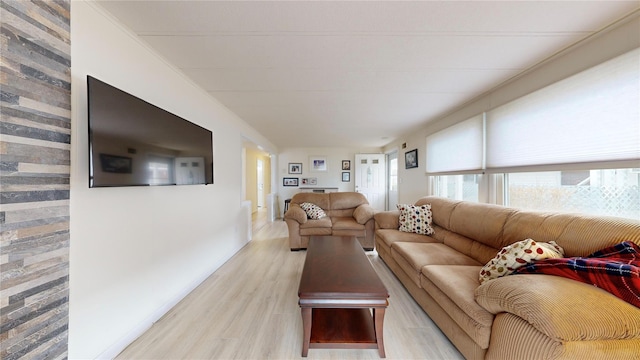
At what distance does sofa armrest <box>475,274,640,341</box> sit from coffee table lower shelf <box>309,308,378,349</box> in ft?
2.69

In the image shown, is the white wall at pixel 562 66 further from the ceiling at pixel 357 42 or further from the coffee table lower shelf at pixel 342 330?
the coffee table lower shelf at pixel 342 330

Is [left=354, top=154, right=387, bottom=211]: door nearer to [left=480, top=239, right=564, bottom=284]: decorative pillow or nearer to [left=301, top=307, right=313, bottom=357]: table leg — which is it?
[left=480, top=239, right=564, bottom=284]: decorative pillow

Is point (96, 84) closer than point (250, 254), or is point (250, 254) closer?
point (96, 84)

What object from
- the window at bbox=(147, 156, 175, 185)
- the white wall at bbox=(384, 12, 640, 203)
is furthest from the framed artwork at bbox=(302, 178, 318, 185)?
the window at bbox=(147, 156, 175, 185)

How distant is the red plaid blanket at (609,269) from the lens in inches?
35.8

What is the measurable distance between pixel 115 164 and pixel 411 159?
4631 mm

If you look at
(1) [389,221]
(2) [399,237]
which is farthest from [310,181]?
(2) [399,237]

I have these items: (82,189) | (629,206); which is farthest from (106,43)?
(629,206)

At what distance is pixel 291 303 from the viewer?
6.45ft

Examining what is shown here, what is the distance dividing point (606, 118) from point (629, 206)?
2.14 ft

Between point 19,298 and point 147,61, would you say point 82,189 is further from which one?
point 147,61

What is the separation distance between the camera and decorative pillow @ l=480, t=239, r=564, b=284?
1.29 m

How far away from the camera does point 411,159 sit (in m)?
4.57

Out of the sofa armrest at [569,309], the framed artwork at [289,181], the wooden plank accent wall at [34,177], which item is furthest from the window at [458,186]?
the framed artwork at [289,181]
